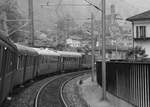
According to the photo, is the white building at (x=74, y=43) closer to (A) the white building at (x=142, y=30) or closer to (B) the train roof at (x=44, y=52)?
(A) the white building at (x=142, y=30)

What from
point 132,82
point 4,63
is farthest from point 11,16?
point 4,63

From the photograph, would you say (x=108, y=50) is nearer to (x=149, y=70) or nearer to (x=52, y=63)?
(x=52, y=63)

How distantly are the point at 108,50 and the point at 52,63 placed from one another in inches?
2073

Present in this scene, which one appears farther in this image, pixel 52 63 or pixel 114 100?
pixel 52 63

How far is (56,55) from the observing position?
40.4 meters

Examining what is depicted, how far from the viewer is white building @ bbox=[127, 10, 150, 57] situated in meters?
44.0

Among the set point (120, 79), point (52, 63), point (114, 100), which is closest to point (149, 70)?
point (120, 79)

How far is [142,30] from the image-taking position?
1752 inches

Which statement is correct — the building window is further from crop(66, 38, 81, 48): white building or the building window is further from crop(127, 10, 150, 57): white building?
crop(66, 38, 81, 48): white building

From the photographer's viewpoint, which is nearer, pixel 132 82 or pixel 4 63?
pixel 4 63

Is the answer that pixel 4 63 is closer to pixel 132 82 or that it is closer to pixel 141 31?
pixel 132 82

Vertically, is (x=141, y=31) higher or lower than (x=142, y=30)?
lower

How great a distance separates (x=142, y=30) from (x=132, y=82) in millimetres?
31502

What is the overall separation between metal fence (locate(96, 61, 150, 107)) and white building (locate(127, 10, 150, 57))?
87.9ft
